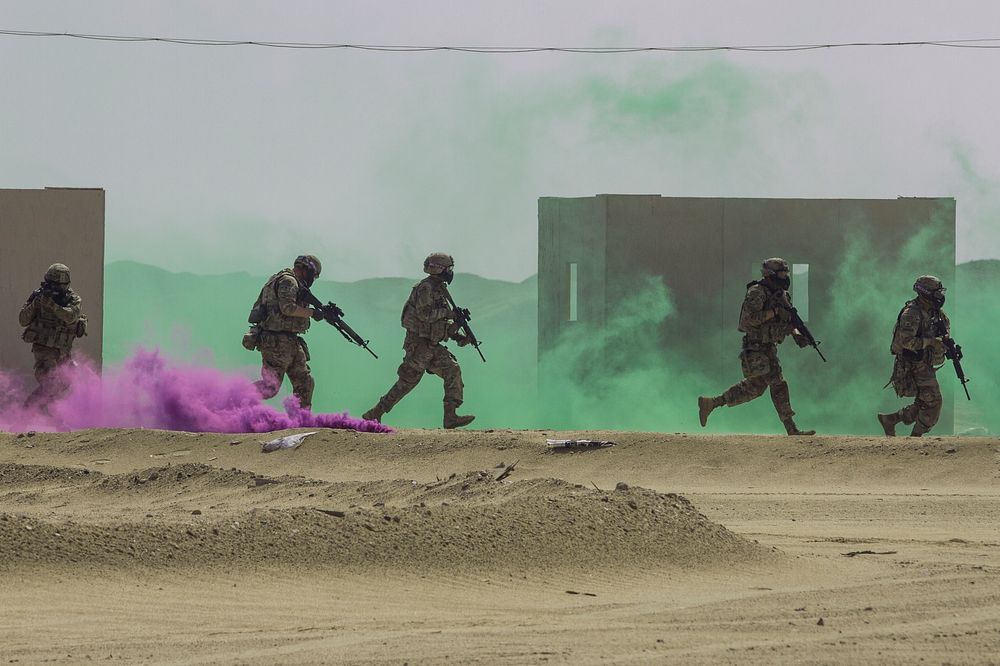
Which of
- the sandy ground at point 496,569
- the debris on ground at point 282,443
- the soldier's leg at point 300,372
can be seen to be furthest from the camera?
the soldier's leg at point 300,372

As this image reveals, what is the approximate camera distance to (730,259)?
2119 centimetres

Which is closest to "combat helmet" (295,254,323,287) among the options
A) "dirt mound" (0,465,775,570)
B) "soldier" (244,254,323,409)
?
"soldier" (244,254,323,409)

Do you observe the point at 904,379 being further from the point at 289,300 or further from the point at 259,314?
the point at 259,314

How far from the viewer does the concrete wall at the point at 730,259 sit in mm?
20922

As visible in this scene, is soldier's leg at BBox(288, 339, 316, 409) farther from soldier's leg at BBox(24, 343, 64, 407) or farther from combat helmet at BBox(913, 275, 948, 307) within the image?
combat helmet at BBox(913, 275, 948, 307)

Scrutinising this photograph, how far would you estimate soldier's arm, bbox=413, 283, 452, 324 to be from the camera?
16859 millimetres

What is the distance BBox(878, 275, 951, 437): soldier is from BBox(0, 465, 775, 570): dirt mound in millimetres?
6777

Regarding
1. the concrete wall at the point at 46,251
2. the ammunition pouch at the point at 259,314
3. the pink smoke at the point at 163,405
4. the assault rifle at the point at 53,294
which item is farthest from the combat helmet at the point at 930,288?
the concrete wall at the point at 46,251

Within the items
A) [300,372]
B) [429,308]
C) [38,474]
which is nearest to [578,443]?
[429,308]

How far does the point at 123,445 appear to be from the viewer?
15289 mm

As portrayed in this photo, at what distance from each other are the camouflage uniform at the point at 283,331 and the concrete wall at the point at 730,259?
5301 mm

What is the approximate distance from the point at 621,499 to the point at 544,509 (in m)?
0.53

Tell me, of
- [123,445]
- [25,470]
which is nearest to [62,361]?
[123,445]

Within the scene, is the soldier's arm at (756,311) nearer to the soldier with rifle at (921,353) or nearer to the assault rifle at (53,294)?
the soldier with rifle at (921,353)
